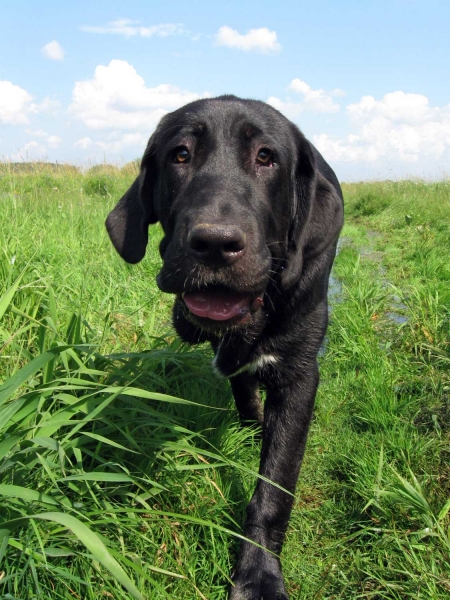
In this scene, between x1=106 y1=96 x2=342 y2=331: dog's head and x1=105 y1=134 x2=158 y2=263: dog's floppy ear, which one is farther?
x1=105 y1=134 x2=158 y2=263: dog's floppy ear

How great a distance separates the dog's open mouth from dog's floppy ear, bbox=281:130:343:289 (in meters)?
0.42

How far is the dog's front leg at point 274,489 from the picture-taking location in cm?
184

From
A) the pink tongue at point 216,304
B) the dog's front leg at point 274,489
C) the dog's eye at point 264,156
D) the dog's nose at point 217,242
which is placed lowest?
the dog's front leg at point 274,489

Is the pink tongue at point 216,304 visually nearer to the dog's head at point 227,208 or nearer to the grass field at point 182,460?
the dog's head at point 227,208

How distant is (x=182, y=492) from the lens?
2.05 m

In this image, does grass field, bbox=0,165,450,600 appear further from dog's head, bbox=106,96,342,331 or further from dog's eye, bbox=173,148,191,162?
dog's eye, bbox=173,148,191,162

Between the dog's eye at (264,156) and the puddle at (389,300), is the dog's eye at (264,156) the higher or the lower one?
the higher one

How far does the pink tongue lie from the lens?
6.35 ft

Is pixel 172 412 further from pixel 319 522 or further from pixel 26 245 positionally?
pixel 26 245

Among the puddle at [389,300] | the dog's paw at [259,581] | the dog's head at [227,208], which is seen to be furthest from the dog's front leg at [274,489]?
the puddle at [389,300]

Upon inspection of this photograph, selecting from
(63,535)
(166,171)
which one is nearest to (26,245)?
(166,171)

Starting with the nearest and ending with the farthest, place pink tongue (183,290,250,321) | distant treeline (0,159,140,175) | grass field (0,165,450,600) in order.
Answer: grass field (0,165,450,600), pink tongue (183,290,250,321), distant treeline (0,159,140,175)

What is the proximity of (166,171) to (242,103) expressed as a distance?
45 centimetres

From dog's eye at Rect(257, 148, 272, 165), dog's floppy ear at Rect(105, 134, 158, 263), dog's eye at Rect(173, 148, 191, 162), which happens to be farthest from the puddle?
dog's eye at Rect(173, 148, 191, 162)
